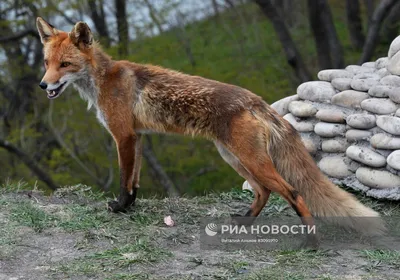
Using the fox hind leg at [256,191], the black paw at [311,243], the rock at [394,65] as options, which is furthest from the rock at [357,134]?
the black paw at [311,243]

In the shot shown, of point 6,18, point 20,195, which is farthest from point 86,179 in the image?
point 20,195

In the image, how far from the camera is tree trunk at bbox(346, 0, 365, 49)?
15.5 meters

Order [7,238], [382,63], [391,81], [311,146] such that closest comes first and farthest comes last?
[7,238] → [391,81] → [311,146] → [382,63]

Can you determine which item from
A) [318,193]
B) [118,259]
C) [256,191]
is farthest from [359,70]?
[118,259]

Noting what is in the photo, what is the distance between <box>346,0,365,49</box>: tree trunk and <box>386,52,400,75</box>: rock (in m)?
8.41

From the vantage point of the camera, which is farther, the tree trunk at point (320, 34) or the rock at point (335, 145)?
the tree trunk at point (320, 34)

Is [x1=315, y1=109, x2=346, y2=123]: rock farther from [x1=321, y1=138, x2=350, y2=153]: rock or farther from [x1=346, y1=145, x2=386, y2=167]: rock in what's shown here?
[x1=346, y1=145, x2=386, y2=167]: rock

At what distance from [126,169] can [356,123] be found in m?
2.62

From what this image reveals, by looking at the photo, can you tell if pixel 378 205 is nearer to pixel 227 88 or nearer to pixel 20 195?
pixel 227 88

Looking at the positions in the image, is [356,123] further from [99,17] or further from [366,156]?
[99,17]

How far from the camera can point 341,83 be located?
24.7 ft

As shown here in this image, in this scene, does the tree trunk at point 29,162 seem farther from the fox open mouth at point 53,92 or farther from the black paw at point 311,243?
the black paw at point 311,243

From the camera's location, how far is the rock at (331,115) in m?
7.25

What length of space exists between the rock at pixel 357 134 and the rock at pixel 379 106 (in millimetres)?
255
